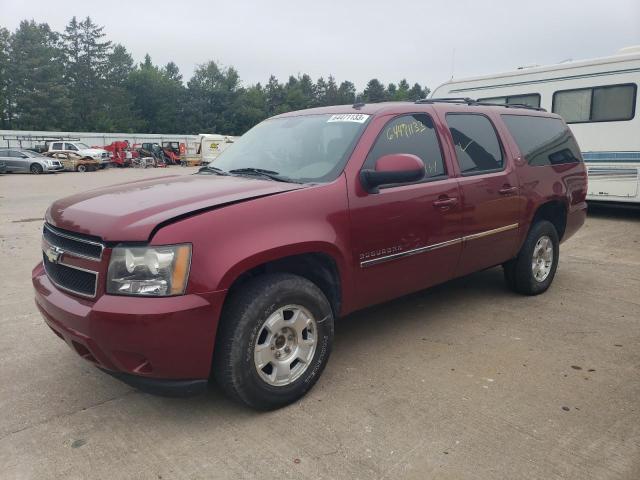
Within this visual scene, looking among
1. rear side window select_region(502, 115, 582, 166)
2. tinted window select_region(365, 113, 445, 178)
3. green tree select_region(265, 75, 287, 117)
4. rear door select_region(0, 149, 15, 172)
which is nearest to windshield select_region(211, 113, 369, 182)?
tinted window select_region(365, 113, 445, 178)

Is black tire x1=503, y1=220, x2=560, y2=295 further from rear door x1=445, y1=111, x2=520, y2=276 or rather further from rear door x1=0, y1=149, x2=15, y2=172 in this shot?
rear door x1=0, y1=149, x2=15, y2=172

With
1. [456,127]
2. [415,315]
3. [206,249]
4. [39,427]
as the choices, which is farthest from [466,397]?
[39,427]

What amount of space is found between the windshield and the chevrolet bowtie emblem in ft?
4.58

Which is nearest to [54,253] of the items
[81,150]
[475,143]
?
[475,143]

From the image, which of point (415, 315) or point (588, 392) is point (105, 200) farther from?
point (588, 392)

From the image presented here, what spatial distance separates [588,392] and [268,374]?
2034 millimetres

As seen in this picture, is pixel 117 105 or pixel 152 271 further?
pixel 117 105

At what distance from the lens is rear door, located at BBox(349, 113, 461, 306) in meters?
3.50

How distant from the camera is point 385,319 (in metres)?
4.65

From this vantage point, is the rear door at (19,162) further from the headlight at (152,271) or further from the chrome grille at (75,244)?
the headlight at (152,271)

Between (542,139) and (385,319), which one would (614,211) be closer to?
(542,139)

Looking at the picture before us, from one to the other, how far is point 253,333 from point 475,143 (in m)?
2.74

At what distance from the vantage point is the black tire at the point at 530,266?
511cm

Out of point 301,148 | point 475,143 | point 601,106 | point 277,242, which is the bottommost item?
point 277,242
